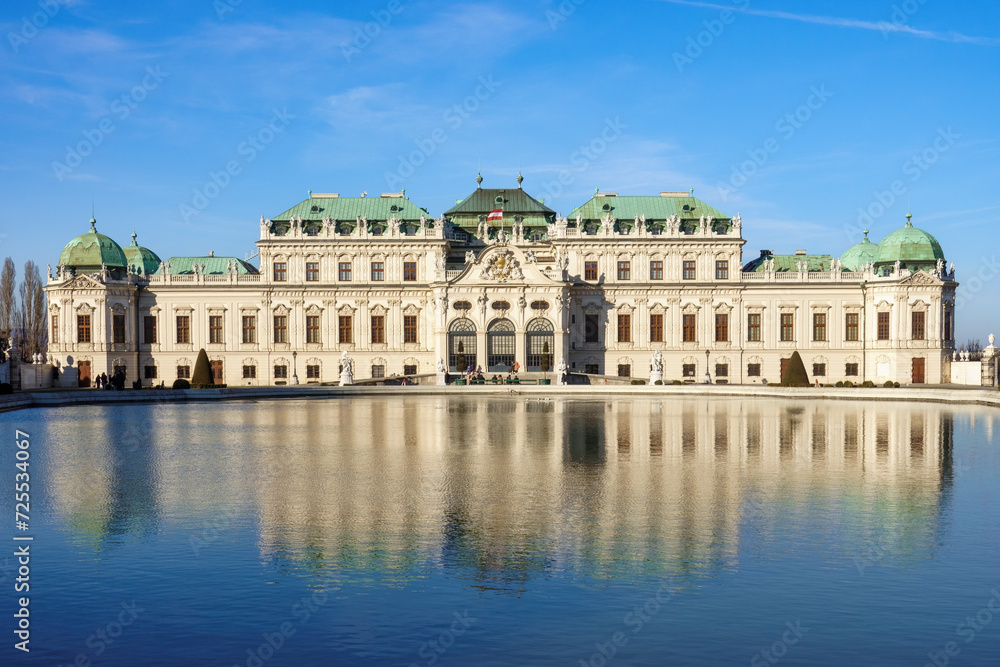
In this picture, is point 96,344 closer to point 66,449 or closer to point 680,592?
point 66,449

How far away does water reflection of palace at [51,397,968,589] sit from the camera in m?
19.2

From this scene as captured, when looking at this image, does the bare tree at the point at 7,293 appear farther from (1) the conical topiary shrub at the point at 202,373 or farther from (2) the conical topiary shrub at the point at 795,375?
(2) the conical topiary shrub at the point at 795,375

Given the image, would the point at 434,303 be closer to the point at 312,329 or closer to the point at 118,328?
the point at 312,329

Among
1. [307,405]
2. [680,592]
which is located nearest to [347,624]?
[680,592]

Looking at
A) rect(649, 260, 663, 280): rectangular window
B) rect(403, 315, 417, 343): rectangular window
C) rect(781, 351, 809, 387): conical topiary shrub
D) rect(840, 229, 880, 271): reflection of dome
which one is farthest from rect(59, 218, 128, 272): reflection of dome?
rect(840, 229, 880, 271): reflection of dome

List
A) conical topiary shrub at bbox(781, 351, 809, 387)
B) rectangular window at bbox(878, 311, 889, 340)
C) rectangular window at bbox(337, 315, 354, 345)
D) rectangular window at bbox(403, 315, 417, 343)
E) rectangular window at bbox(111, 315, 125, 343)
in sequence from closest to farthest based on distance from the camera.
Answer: conical topiary shrub at bbox(781, 351, 809, 387)
rectangular window at bbox(878, 311, 889, 340)
rectangular window at bbox(111, 315, 125, 343)
rectangular window at bbox(403, 315, 417, 343)
rectangular window at bbox(337, 315, 354, 345)

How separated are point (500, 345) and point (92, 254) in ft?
129

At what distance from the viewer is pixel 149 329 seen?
307 ft

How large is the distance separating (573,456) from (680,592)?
16775 mm

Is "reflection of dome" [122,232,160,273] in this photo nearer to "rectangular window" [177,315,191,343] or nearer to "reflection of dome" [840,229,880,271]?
"rectangular window" [177,315,191,343]

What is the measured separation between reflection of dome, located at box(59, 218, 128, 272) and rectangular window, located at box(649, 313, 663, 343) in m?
50.7

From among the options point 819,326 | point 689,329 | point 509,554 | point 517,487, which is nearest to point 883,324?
point 819,326

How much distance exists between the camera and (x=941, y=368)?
89.5 metres

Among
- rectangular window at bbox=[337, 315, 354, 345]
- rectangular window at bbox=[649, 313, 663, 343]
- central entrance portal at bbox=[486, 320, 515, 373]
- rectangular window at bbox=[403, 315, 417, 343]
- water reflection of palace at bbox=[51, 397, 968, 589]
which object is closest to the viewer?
water reflection of palace at bbox=[51, 397, 968, 589]
